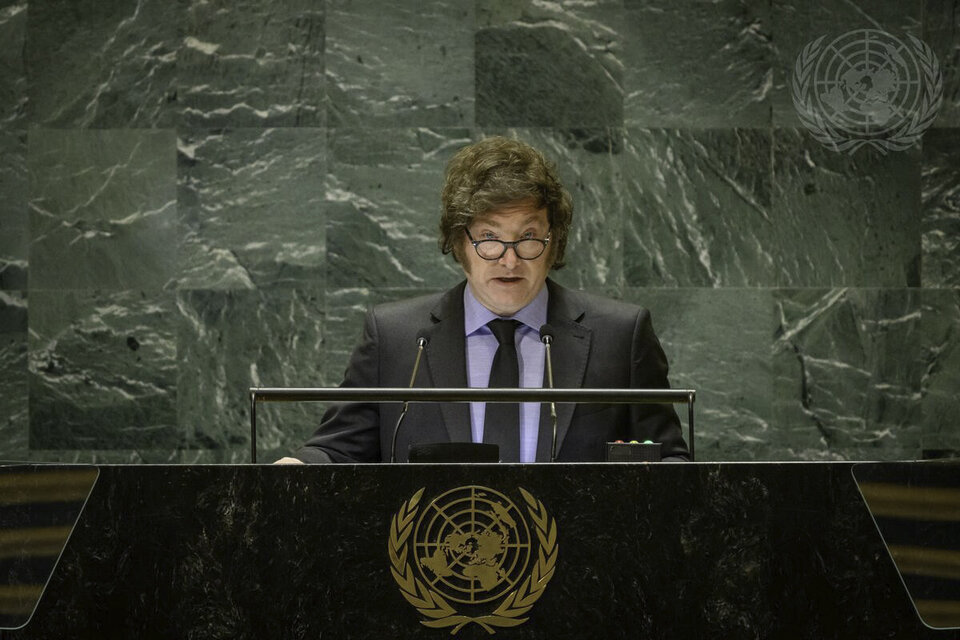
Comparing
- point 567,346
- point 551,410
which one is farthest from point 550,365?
point 567,346

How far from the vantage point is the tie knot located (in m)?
2.90

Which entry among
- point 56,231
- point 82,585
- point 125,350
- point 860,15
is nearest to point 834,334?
point 860,15

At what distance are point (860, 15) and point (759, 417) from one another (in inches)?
67.6

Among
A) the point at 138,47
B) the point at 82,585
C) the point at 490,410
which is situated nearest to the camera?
the point at 82,585

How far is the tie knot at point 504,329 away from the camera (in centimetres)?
290

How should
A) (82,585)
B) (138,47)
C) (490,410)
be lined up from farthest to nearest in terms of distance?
(138,47)
(490,410)
(82,585)

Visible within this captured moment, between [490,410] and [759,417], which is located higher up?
[490,410]

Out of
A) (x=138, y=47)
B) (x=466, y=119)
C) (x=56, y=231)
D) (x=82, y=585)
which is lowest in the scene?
(x=82, y=585)

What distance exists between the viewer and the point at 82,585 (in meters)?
1.76

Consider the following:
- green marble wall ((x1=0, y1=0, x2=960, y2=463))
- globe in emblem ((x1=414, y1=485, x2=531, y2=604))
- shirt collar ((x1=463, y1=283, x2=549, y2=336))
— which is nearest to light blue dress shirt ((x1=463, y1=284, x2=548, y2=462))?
shirt collar ((x1=463, y1=283, x2=549, y2=336))

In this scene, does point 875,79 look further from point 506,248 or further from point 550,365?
point 550,365

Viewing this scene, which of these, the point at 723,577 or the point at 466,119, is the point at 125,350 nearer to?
the point at 466,119

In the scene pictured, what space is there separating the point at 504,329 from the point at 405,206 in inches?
70.9

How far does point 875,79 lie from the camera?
4613 mm
